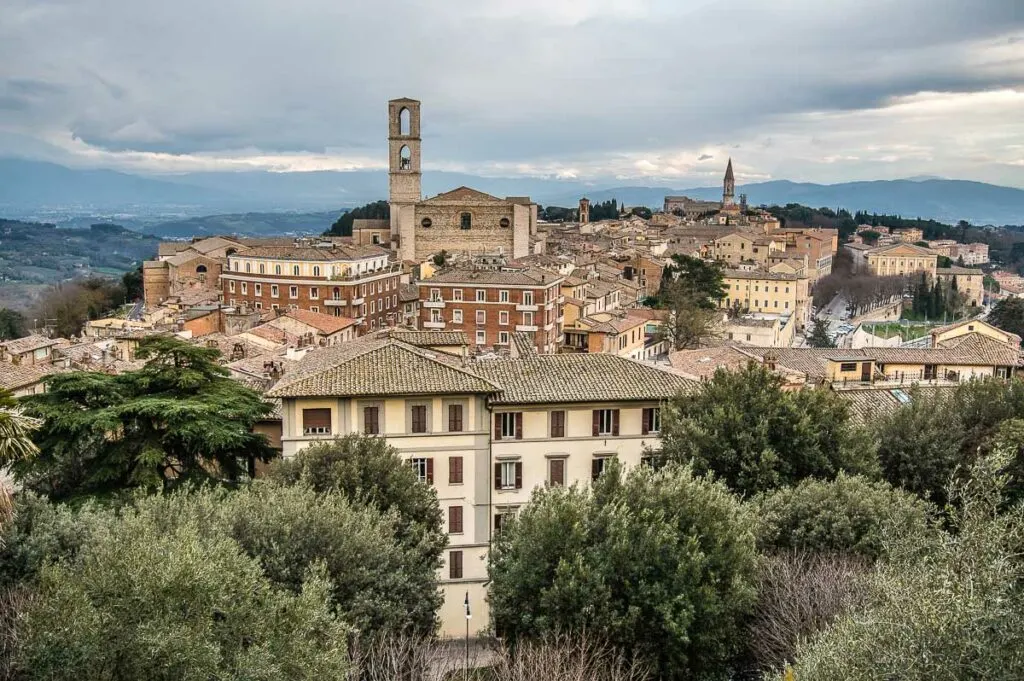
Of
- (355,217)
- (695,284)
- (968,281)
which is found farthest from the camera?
(355,217)

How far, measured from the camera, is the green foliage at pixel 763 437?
704 inches

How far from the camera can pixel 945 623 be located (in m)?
7.90

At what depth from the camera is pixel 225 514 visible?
41.4ft

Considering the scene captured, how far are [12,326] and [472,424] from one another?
54.3 metres

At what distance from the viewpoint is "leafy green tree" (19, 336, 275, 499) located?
1703 cm

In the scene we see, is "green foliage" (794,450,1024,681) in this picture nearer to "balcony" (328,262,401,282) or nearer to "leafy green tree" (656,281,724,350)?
"leafy green tree" (656,281,724,350)

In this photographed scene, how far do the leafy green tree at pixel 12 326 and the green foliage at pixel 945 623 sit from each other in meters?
62.2

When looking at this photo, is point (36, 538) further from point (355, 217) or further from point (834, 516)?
point (355, 217)

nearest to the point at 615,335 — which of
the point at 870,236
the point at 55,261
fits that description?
the point at 870,236

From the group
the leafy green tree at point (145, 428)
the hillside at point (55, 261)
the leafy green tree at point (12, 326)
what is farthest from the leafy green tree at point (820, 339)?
the hillside at point (55, 261)

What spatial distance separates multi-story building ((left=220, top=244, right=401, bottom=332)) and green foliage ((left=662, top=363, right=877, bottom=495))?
36.9 m

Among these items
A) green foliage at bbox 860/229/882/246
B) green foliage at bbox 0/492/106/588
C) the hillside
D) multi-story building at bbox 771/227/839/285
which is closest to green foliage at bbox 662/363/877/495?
green foliage at bbox 0/492/106/588

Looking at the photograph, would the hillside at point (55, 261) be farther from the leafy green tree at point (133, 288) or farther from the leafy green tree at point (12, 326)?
the leafy green tree at point (12, 326)

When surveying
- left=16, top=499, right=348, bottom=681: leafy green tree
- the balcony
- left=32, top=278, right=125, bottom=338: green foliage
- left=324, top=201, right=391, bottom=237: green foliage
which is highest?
left=324, top=201, right=391, bottom=237: green foliage
